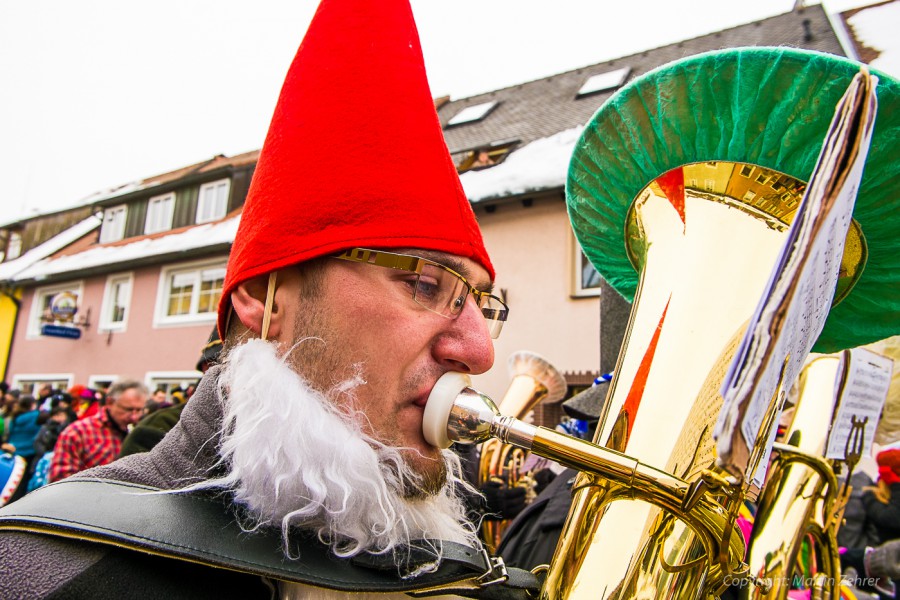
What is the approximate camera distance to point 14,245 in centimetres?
2381

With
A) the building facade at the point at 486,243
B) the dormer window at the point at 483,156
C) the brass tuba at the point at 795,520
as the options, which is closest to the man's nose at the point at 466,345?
the brass tuba at the point at 795,520

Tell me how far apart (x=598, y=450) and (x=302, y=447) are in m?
0.52

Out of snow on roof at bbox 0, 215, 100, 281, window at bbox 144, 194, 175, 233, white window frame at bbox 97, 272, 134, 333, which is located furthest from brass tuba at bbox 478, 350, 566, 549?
snow on roof at bbox 0, 215, 100, 281

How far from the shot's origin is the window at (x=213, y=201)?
15719mm

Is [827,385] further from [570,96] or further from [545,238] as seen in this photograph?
[570,96]

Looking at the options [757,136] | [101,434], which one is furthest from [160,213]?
[757,136]

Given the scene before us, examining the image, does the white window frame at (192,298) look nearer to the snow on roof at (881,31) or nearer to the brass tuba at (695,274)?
the snow on roof at (881,31)

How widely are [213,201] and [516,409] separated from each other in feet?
44.0

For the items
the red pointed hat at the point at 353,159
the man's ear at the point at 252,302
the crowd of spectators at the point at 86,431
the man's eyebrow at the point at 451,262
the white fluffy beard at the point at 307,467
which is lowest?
the crowd of spectators at the point at 86,431

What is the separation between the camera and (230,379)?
48.6 inches

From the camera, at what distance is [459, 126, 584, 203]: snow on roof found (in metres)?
9.33

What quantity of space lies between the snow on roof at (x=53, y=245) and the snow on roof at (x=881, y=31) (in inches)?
844

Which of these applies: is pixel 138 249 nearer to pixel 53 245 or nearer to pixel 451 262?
pixel 53 245

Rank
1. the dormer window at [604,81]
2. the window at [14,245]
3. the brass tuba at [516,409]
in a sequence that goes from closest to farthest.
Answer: the brass tuba at [516,409] < the dormer window at [604,81] < the window at [14,245]
